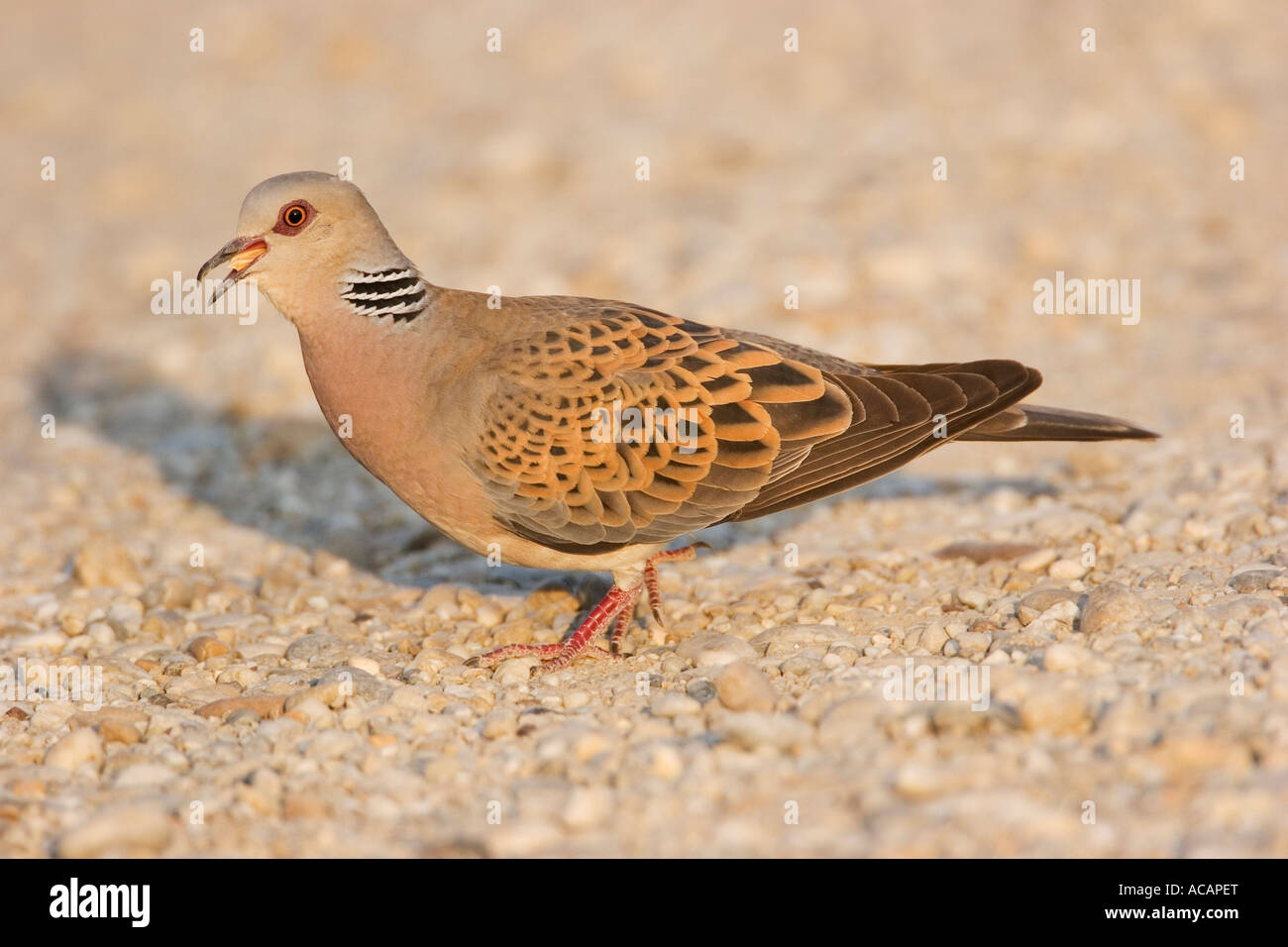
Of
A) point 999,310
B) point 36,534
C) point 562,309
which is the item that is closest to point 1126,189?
point 999,310

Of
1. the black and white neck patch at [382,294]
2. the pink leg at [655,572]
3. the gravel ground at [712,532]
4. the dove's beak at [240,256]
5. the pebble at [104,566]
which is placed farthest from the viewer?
the pebble at [104,566]

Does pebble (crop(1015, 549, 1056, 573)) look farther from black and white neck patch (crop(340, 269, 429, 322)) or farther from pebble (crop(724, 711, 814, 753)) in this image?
black and white neck patch (crop(340, 269, 429, 322))

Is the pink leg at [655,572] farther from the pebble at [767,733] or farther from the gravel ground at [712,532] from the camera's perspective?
the pebble at [767,733]

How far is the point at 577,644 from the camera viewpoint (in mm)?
5586

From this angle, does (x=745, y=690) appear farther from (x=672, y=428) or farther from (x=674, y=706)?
(x=672, y=428)

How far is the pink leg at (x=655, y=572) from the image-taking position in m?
5.99

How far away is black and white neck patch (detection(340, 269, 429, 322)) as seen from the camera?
5582mm

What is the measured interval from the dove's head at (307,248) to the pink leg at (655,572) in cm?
159

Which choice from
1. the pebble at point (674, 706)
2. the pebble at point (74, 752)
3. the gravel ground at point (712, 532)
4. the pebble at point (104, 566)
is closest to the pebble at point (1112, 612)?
the gravel ground at point (712, 532)

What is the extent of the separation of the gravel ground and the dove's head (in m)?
1.51

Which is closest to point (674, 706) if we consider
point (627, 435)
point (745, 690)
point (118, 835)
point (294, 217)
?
point (745, 690)

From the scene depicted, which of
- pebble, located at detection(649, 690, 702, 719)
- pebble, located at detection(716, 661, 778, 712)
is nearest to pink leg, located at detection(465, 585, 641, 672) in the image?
pebble, located at detection(649, 690, 702, 719)

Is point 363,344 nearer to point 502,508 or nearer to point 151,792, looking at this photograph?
point 502,508

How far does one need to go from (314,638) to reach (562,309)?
1.78m
